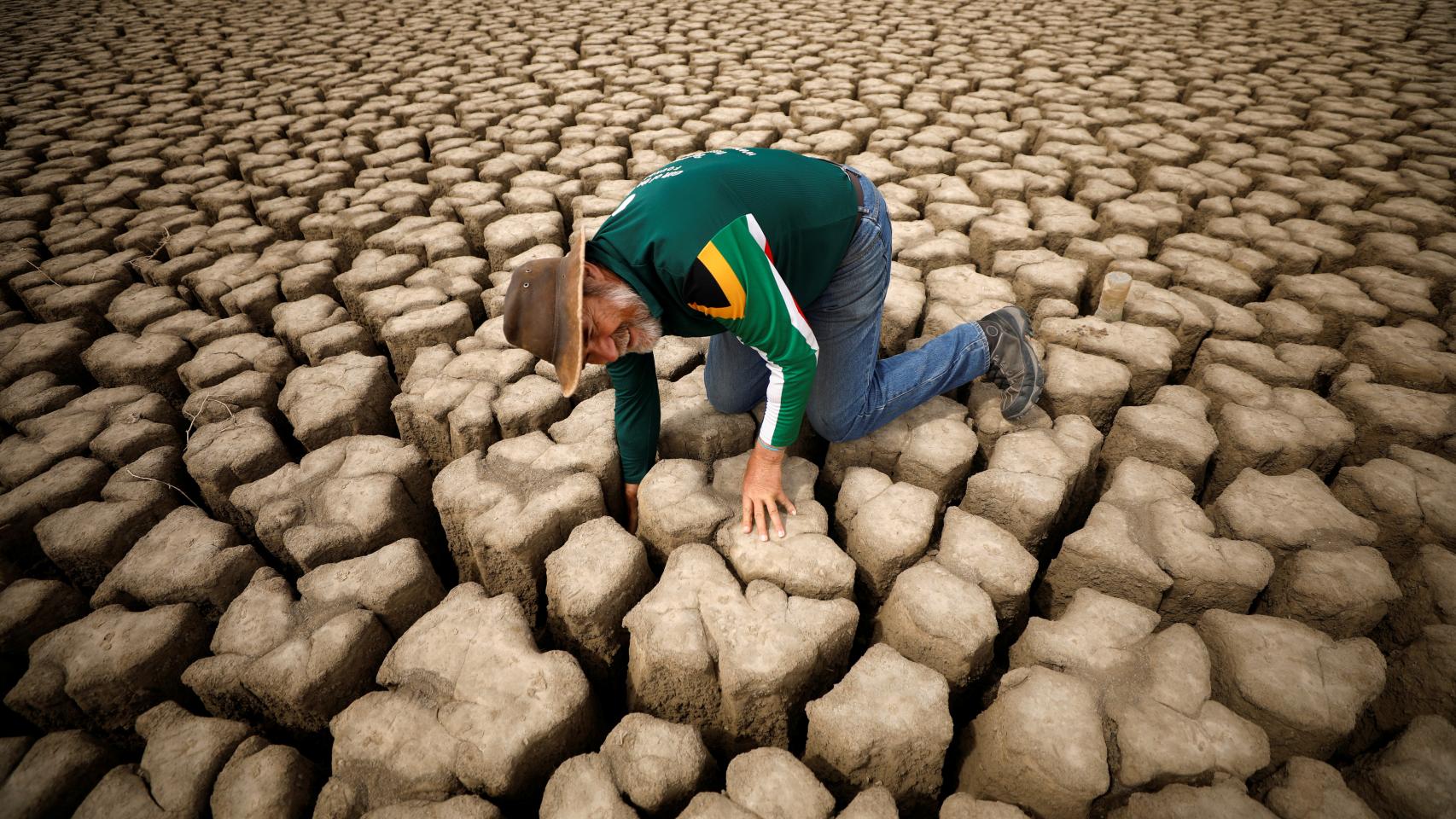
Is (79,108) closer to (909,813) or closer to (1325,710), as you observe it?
(909,813)

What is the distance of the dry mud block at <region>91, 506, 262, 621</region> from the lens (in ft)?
4.52

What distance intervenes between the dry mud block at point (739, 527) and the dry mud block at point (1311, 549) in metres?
0.87

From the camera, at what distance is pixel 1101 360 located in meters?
1.79

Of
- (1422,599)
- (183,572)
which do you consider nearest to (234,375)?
(183,572)

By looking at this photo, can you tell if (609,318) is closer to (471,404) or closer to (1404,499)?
(471,404)

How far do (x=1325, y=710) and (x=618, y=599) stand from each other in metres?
1.25

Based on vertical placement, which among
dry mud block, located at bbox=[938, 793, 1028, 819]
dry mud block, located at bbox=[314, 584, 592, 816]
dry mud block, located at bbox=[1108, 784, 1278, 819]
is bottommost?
dry mud block, located at bbox=[938, 793, 1028, 819]

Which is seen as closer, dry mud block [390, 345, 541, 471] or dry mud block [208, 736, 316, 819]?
dry mud block [208, 736, 316, 819]

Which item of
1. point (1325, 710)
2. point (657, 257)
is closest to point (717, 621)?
point (657, 257)

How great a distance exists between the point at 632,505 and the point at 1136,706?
1131 mm

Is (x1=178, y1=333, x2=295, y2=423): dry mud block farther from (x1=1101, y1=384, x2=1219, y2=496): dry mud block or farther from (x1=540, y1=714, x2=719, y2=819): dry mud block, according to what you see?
(x1=1101, y1=384, x2=1219, y2=496): dry mud block

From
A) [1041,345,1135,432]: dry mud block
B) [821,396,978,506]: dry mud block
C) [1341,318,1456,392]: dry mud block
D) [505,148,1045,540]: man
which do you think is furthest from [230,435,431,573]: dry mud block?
[1341,318,1456,392]: dry mud block

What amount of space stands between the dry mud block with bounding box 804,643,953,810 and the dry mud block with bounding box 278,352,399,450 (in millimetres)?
1505

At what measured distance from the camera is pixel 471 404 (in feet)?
5.82
